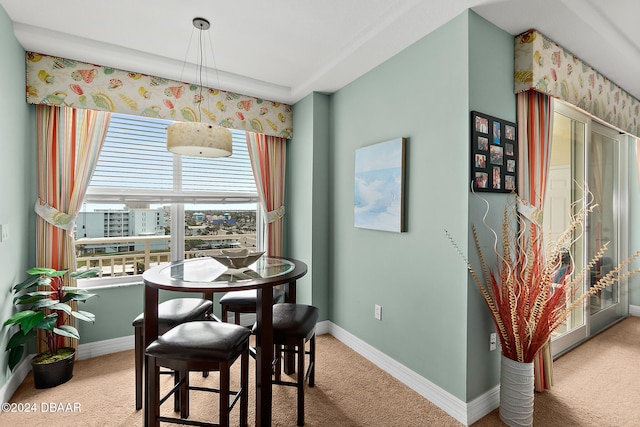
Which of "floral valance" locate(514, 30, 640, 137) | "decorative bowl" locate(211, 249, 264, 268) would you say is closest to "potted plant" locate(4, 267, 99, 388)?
"decorative bowl" locate(211, 249, 264, 268)

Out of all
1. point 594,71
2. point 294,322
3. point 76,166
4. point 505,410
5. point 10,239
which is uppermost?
point 594,71

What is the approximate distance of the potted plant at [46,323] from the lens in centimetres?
209

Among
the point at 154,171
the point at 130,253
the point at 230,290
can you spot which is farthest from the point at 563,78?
the point at 130,253

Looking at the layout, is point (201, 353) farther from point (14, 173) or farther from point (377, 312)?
point (14, 173)

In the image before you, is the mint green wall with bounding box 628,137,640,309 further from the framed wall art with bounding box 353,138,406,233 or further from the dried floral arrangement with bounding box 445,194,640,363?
the framed wall art with bounding box 353,138,406,233

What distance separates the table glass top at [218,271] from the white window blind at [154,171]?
122 centimetres

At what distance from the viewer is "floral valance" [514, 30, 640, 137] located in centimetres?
210

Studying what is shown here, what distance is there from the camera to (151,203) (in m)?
3.12

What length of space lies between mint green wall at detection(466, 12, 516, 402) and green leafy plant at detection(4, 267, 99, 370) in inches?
103

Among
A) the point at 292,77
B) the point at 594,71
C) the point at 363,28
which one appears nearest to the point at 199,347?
the point at 363,28

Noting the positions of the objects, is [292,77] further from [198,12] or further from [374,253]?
[374,253]

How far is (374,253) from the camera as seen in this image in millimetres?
2725

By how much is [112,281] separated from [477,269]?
3053 millimetres

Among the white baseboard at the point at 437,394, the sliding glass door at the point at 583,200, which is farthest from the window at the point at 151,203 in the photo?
the sliding glass door at the point at 583,200
